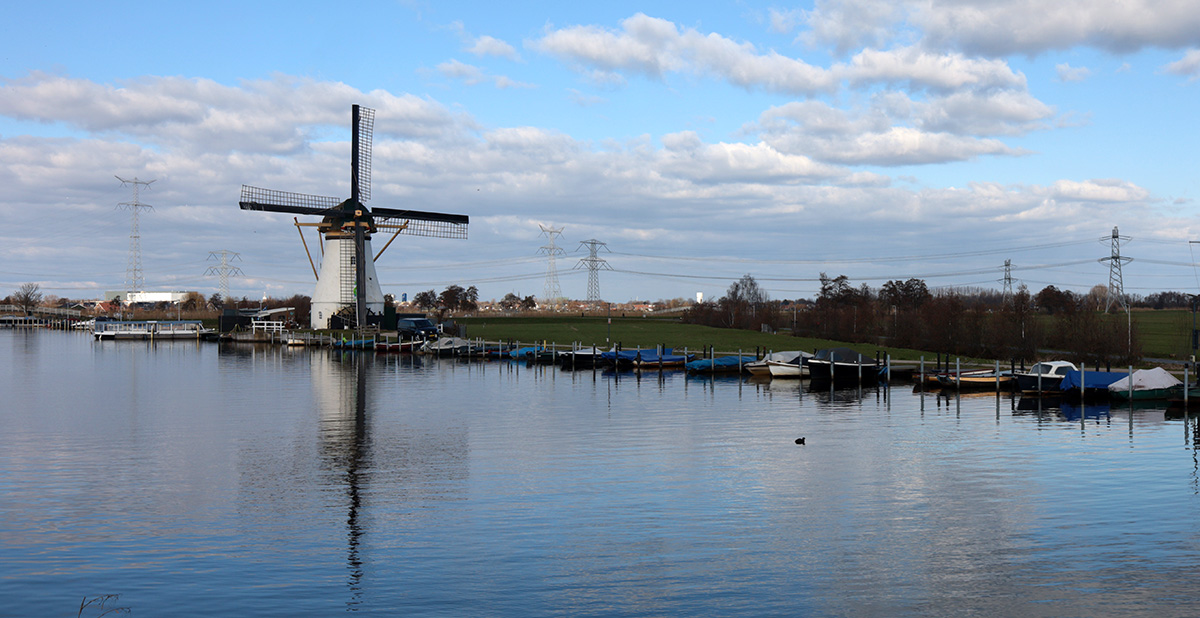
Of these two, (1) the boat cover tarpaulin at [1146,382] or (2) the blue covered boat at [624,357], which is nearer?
(1) the boat cover tarpaulin at [1146,382]

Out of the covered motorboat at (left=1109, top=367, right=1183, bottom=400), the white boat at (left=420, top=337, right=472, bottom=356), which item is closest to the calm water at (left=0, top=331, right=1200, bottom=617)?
the covered motorboat at (left=1109, top=367, right=1183, bottom=400)

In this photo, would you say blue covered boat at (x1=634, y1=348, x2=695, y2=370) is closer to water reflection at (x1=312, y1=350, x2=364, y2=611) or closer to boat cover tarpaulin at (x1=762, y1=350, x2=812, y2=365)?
boat cover tarpaulin at (x1=762, y1=350, x2=812, y2=365)

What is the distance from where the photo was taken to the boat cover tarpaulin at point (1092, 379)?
55438mm

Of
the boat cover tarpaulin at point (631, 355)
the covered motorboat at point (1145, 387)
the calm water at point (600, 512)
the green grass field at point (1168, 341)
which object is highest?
the green grass field at point (1168, 341)

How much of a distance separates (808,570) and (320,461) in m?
21.0

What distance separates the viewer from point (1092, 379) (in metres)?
55.8

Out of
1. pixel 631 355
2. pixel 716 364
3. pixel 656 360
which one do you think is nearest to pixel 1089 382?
pixel 716 364

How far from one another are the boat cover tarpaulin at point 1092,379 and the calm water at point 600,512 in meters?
5.72

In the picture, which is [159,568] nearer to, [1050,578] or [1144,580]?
[1050,578]

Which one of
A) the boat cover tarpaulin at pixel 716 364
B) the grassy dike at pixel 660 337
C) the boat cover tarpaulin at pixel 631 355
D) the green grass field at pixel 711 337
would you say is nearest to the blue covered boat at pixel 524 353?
the grassy dike at pixel 660 337

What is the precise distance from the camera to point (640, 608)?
1731 cm

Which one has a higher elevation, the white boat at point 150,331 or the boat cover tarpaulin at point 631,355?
the white boat at point 150,331

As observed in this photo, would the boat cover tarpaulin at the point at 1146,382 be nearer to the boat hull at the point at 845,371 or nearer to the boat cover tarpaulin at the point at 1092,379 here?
the boat cover tarpaulin at the point at 1092,379

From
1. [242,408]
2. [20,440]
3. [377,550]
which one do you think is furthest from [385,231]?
[377,550]
